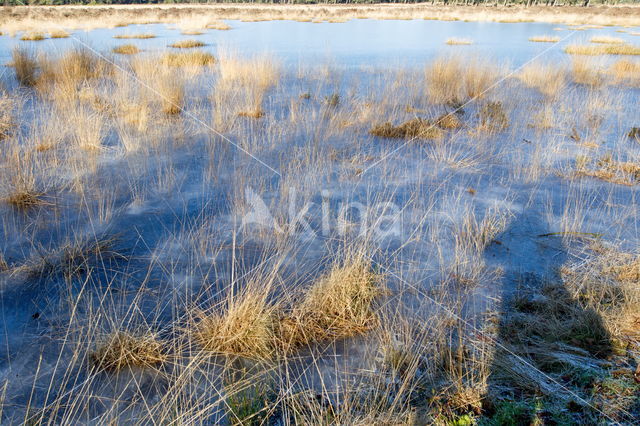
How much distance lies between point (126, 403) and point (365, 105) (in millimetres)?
5208

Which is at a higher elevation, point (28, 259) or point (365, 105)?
point (365, 105)

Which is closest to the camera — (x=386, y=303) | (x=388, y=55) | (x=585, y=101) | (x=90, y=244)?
(x=386, y=303)

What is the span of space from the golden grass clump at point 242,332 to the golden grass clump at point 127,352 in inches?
8.0

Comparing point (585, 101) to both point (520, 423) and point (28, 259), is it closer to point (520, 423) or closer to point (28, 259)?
point (520, 423)

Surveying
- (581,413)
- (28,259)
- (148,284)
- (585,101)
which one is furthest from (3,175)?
(585,101)

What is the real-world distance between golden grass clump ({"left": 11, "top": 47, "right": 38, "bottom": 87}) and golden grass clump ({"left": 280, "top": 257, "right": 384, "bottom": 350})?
7.42m

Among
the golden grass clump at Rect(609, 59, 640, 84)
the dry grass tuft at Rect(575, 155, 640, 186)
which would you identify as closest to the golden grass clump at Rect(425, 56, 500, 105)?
the dry grass tuft at Rect(575, 155, 640, 186)

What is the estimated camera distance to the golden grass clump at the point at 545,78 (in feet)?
24.3

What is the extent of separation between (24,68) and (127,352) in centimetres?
774

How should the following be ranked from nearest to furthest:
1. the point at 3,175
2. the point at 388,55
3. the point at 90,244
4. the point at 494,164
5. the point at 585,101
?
the point at 90,244 < the point at 3,175 < the point at 494,164 < the point at 585,101 < the point at 388,55

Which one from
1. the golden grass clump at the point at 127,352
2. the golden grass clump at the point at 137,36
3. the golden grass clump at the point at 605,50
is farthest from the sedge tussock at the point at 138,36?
the golden grass clump at the point at 127,352

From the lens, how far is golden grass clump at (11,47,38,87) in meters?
6.97

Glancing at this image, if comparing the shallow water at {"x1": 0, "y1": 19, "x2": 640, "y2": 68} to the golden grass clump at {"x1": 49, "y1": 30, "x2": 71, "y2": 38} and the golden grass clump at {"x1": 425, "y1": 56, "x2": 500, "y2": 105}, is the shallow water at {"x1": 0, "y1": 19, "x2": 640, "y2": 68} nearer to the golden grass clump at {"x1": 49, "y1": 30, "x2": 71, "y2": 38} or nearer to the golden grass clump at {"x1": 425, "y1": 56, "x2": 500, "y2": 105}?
the golden grass clump at {"x1": 49, "y1": 30, "x2": 71, "y2": 38}

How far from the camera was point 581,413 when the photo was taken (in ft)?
5.33
